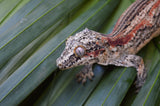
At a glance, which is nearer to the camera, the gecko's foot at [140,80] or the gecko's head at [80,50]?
the gecko's head at [80,50]

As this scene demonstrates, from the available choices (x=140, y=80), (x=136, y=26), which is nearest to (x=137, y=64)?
(x=140, y=80)

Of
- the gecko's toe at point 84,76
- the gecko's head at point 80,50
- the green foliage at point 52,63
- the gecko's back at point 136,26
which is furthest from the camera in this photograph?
the gecko's back at point 136,26

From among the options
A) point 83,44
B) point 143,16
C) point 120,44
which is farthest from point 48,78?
point 143,16

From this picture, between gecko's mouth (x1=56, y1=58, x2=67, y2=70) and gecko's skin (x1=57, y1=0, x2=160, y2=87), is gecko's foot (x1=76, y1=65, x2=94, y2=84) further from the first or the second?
gecko's mouth (x1=56, y1=58, x2=67, y2=70)

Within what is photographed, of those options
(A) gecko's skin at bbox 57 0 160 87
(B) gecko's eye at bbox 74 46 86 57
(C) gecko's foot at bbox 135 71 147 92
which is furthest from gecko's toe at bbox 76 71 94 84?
(C) gecko's foot at bbox 135 71 147 92

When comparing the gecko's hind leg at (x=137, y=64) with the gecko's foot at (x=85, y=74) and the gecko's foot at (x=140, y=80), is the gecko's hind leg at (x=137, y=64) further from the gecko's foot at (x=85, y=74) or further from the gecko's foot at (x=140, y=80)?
the gecko's foot at (x=85, y=74)

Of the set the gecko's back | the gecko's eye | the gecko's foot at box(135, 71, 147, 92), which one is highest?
the gecko's eye

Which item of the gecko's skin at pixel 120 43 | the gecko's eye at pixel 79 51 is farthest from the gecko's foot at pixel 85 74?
the gecko's eye at pixel 79 51
